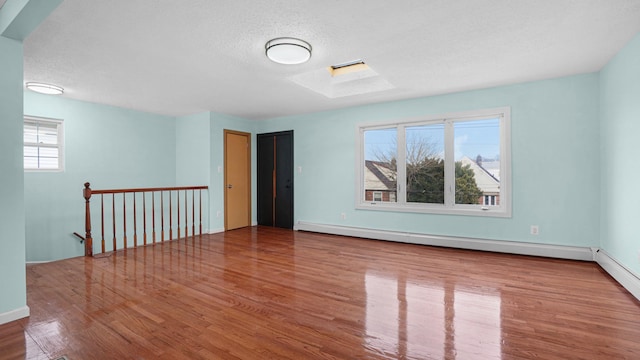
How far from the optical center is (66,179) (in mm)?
4652

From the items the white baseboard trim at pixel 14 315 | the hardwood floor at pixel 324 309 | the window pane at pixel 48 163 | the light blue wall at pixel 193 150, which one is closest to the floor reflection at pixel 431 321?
the hardwood floor at pixel 324 309

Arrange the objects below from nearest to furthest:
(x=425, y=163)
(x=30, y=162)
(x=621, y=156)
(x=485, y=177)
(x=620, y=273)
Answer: (x=620, y=273), (x=621, y=156), (x=485, y=177), (x=30, y=162), (x=425, y=163)

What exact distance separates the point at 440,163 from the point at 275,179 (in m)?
3.38

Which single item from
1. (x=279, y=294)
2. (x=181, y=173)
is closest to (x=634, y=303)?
(x=279, y=294)

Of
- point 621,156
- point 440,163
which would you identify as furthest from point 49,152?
point 621,156

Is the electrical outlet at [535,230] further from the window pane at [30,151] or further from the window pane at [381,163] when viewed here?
the window pane at [30,151]

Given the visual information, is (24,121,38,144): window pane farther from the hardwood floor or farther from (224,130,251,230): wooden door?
(224,130,251,230): wooden door

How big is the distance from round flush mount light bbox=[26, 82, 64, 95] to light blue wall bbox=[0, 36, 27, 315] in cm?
201

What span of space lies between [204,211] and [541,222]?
554 cm

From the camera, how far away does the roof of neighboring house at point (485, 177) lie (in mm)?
4152

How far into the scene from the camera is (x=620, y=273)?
2.87 m

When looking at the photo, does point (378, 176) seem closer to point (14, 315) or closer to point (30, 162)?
point (14, 315)

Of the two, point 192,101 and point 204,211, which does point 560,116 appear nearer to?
point 192,101

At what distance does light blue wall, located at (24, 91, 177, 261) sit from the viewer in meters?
4.38
